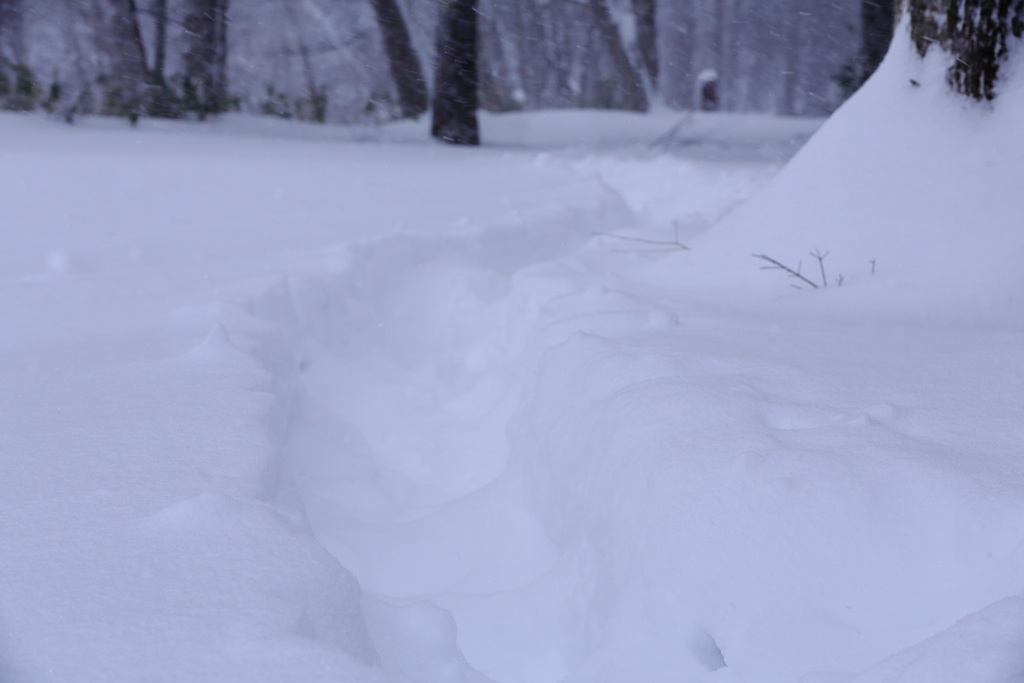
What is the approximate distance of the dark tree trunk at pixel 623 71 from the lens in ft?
44.5

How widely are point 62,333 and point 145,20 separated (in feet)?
37.5

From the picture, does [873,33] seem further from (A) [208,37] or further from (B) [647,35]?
(A) [208,37]

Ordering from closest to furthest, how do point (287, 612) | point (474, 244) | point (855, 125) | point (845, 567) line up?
point (287, 612) → point (845, 567) → point (855, 125) → point (474, 244)

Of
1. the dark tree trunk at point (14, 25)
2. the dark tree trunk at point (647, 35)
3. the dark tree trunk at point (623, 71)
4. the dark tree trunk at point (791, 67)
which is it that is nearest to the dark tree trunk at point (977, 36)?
the dark tree trunk at point (623, 71)

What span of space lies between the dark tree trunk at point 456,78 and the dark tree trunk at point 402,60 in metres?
1.61

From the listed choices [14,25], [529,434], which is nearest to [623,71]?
[14,25]

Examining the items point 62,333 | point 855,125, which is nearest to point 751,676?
point 62,333

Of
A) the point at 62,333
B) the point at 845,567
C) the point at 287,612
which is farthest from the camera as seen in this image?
the point at 62,333

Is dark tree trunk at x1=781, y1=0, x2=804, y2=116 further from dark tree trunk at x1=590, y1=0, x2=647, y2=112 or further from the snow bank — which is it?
the snow bank

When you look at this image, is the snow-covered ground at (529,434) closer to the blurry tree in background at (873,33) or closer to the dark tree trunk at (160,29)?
the blurry tree in background at (873,33)

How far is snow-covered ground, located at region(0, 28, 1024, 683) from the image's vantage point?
41.4 inches

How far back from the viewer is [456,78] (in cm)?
902

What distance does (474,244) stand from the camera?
347 cm

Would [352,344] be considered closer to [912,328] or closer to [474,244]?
[474,244]
